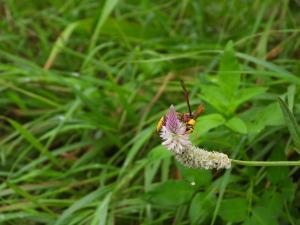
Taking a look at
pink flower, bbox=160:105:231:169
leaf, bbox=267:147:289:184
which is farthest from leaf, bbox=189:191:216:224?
pink flower, bbox=160:105:231:169

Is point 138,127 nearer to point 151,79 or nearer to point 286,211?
point 151,79

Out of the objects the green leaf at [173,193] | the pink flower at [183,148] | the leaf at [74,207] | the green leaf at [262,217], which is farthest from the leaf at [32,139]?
the pink flower at [183,148]

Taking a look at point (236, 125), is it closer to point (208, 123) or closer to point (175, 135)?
point (208, 123)

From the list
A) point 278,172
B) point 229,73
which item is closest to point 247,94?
point 229,73

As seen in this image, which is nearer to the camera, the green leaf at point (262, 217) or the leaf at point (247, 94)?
the green leaf at point (262, 217)

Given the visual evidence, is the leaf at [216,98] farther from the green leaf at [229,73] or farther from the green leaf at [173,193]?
the green leaf at [173,193]

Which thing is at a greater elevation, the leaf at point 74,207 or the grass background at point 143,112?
the grass background at point 143,112

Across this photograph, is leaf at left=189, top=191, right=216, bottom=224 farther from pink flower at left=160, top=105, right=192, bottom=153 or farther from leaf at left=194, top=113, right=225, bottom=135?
pink flower at left=160, top=105, right=192, bottom=153
